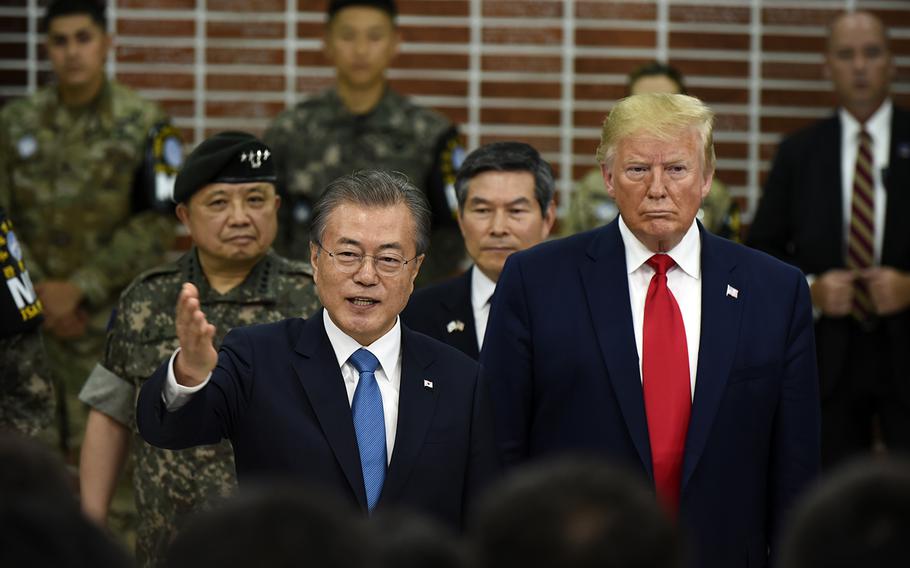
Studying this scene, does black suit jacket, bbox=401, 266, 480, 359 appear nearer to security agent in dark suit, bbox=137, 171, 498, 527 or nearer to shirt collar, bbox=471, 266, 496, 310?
shirt collar, bbox=471, 266, 496, 310

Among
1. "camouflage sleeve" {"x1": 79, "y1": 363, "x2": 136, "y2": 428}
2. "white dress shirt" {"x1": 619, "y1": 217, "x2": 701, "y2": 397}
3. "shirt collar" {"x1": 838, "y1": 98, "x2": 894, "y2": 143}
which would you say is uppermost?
"shirt collar" {"x1": 838, "y1": 98, "x2": 894, "y2": 143}

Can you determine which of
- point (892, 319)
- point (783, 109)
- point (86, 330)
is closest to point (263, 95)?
point (86, 330)

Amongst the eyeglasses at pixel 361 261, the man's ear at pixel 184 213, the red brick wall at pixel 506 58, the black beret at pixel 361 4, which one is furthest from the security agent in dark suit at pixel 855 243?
the eyeglasses at pixel 361 261

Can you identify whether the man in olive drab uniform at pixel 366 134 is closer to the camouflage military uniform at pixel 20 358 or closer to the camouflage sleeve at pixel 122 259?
the camouflage sleeve at pixel 122 259

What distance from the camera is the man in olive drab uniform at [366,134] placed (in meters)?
6.12

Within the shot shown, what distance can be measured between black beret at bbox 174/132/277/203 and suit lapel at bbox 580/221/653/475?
4.02ft

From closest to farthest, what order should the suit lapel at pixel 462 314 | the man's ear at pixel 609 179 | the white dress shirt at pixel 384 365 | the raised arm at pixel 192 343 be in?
the raised arm at pixel 192 343
the white dress shirt at pixel 384 365
the man's ear at pixel 609 179
the suit lapel at pixel 462 314

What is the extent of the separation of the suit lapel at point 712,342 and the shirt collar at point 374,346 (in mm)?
674

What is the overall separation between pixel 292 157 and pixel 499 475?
122 inches

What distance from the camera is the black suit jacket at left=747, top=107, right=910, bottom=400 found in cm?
607

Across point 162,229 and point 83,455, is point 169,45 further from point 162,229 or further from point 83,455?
point 83,455

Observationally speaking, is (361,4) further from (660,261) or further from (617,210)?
(660,261)

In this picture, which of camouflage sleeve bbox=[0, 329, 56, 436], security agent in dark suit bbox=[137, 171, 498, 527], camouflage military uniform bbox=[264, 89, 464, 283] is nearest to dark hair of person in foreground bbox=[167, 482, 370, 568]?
security agent in dark suit bbox=[137, 171, 498, 527]

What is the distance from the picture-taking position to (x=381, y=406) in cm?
333
